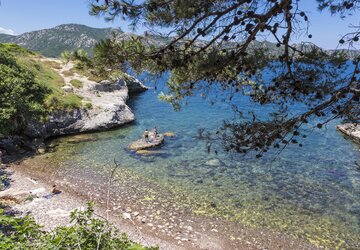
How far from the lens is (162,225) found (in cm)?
1571

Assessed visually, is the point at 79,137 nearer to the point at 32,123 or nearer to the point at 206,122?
the point at 32,123

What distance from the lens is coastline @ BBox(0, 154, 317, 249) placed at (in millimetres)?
14375

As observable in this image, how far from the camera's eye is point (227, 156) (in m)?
26.2

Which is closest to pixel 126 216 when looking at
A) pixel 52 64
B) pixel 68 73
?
pixel 68 73

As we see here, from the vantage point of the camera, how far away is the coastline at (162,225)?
47.2ft

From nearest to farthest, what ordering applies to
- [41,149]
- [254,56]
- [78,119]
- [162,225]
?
[254,56], [162,225], [41,149], [78,119]

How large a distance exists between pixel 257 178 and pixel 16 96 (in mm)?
20473

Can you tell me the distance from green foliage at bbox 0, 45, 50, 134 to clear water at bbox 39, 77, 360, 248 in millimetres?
4302

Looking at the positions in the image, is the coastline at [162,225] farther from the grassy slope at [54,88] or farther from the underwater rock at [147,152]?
the grassy slope at [54,88]

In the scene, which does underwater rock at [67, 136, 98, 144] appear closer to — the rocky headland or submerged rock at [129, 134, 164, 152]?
the rocky headland

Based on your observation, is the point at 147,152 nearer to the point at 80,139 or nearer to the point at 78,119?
the point at 80,139

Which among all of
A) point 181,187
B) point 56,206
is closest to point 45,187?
point 56,206

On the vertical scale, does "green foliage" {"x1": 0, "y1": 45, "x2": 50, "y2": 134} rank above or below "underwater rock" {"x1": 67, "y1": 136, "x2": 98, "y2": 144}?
above

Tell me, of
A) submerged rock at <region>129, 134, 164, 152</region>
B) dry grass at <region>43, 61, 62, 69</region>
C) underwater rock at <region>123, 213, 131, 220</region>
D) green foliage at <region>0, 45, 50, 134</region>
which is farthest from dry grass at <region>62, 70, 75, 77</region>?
underwater rock at <region>123, 213, 131, 220</region>
